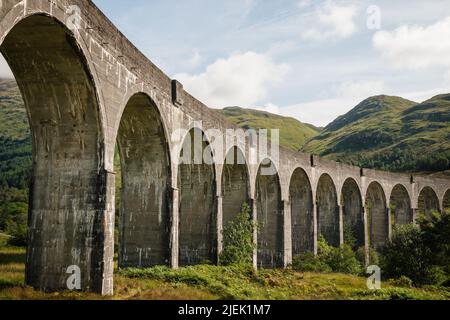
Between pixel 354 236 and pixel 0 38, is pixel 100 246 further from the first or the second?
pixel 354 236

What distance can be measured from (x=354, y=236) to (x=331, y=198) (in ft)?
18.2

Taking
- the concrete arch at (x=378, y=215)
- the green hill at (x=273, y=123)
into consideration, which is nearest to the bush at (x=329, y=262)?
the concrete arch at (x=378, y=215)

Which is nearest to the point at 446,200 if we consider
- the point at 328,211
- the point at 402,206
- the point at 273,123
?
the point at 402,206

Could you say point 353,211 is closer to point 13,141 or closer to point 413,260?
point 413,260

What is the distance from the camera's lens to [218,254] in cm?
2075

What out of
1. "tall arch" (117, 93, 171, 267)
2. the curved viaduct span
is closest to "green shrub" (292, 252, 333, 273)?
the curved viaduct span

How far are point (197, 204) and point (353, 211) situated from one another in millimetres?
20564

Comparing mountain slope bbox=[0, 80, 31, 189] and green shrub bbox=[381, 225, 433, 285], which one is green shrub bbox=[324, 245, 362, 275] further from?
mountain slope bbox=[0, 80, 31, 189]

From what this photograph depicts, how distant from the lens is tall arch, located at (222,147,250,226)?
971 inches

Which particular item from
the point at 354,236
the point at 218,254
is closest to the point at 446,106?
the point at 354,236

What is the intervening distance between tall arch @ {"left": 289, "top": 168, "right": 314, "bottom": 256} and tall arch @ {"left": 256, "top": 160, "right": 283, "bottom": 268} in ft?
11.2

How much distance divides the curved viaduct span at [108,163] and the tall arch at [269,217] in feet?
0.22

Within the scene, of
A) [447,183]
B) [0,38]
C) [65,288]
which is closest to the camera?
[0,38]

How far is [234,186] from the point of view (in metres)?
25.1
